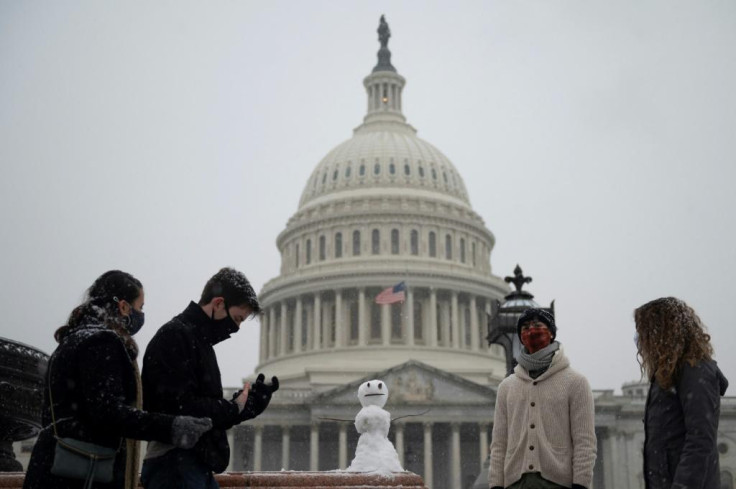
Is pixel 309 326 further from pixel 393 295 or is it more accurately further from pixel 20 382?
pixel 20 382

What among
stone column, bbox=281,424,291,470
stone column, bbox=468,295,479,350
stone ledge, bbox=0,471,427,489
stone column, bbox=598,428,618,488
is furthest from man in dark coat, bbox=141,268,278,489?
stone column, bbox=468,295,479,350

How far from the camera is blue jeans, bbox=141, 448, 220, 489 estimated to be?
18.8 feet

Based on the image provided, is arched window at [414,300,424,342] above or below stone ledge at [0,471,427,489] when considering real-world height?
above

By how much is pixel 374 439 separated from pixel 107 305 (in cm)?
648

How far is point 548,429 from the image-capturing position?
6.99 metres

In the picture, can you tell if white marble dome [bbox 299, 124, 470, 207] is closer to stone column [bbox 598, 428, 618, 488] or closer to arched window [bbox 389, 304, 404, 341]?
arched window [bbox 389, 304, 404, 341]

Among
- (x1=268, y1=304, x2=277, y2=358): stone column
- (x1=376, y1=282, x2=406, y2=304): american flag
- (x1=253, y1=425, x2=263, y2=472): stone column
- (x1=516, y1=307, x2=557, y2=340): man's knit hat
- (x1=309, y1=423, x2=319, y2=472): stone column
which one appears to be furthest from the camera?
(x1=268, y1=304, x2=277, y2=358): stone column

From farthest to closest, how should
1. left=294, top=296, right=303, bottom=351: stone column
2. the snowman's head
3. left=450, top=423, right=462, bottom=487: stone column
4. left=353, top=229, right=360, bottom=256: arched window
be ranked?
1. left=353, top=229, right=360, bottom=256: arched window
2. left=294, top=296, right=303, bottom=351: stone column
3. left=450, top=423, right=462, bottom=487: stone column
4. the snowman's head

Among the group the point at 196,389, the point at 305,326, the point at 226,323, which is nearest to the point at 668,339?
the point at 226,323

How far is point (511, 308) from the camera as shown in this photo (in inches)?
671

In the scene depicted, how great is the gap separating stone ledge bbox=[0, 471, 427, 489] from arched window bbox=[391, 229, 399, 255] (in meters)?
71.8

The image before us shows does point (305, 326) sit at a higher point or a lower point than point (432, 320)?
higher

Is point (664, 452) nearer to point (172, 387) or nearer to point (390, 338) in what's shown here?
point (172, 387)

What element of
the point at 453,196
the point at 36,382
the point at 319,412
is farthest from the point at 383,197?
the point at 36,382
